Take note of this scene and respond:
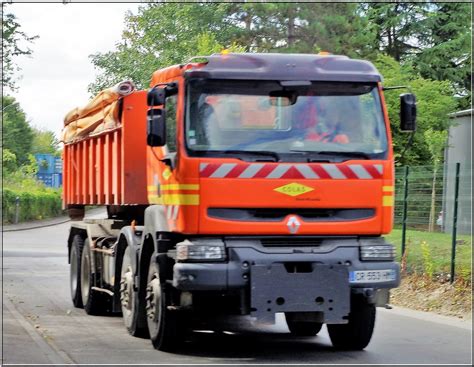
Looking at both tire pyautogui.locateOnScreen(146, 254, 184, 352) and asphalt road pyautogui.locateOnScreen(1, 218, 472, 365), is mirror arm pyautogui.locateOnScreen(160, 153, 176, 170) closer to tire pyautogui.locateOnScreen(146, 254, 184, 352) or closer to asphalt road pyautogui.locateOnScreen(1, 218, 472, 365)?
tire pyautogui.locateOnScreen(146, 254, 184, 352)

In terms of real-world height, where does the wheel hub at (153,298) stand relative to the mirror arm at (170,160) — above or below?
below

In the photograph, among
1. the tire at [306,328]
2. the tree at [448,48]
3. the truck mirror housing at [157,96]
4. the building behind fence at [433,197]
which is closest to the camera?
the truck mirror housing at [157,96]

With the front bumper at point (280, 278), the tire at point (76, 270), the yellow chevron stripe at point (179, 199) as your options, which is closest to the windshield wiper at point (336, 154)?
the front bumper at point (280, 278)

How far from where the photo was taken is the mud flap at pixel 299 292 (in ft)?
34.9

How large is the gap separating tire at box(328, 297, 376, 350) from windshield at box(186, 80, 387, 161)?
68.1 inches

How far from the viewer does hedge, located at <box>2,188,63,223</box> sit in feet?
190

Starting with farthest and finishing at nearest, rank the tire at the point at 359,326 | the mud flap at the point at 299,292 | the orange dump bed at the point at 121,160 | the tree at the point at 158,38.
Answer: the tree at the point at 158,38, the orange dump bed at the point at 121,160, the tire at the point at 359,326, the mud flap at the point at 299,292

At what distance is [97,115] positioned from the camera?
15234 millimetres

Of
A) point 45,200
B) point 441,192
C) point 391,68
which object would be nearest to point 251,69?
point 441,192

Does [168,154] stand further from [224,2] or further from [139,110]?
[224,2]

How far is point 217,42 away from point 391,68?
22.9ft

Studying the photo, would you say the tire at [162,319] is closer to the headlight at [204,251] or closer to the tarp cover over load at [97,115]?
the headlight at [204,251]

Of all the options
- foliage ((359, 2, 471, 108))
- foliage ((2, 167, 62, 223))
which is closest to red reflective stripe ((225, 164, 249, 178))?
foliage ((359, 2, 471, 108))

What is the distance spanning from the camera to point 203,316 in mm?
11938
